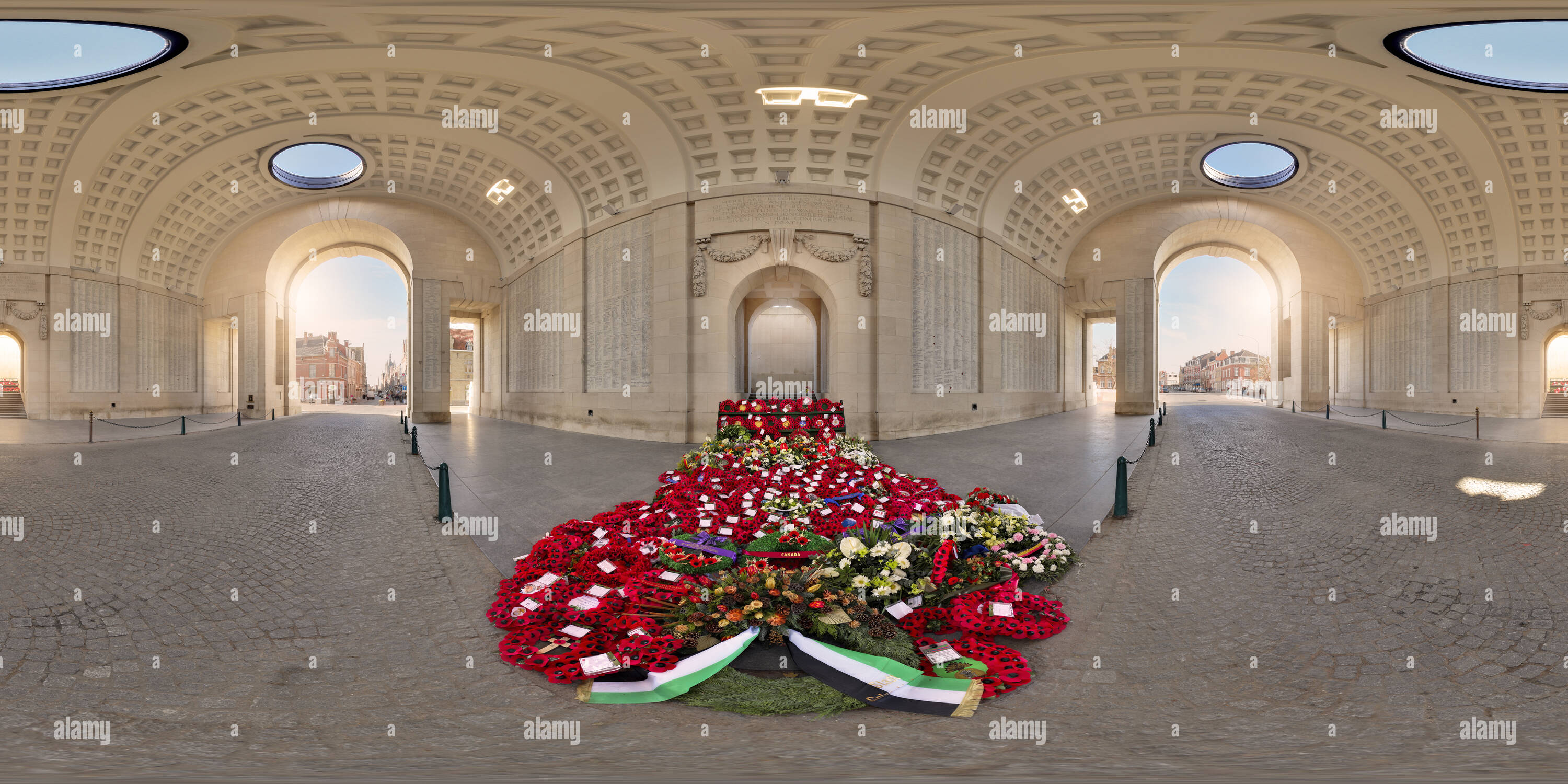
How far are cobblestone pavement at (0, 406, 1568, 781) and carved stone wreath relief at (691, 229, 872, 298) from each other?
9.93 metres

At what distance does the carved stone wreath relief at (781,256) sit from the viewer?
16453mm

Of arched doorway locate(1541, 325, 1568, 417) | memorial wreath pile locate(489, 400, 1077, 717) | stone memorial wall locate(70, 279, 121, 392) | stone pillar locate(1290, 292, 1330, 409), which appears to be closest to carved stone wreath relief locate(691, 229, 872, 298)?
memorial wreath pile locate(489, 400, 1077, 717)

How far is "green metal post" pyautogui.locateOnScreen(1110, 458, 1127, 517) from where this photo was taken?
7703mm

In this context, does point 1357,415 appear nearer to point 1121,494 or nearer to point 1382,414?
point 1382,414

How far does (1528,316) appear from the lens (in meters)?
23.0

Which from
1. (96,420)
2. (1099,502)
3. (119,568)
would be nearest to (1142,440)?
(1099,502)

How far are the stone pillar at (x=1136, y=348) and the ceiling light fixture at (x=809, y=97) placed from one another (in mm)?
16683

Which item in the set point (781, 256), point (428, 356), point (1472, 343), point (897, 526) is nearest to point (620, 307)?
point (781, 256)

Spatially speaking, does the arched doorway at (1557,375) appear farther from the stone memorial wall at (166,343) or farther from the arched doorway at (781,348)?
the stone memorial wall at (166,343)

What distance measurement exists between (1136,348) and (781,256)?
55.7 ft

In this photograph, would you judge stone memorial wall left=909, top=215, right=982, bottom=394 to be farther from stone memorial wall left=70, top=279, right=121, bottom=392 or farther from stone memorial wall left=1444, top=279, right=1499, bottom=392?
stone memorial wall left=70, top=279, right=121, bottom=392

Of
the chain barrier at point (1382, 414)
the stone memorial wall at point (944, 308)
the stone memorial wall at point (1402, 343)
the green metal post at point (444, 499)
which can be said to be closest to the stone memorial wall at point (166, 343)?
the green metal post at point (444, 499)

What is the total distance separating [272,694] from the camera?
3.63m

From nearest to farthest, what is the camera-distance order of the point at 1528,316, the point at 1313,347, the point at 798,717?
the point at 798,717, the point at 1528,316, the point at 1313,347
